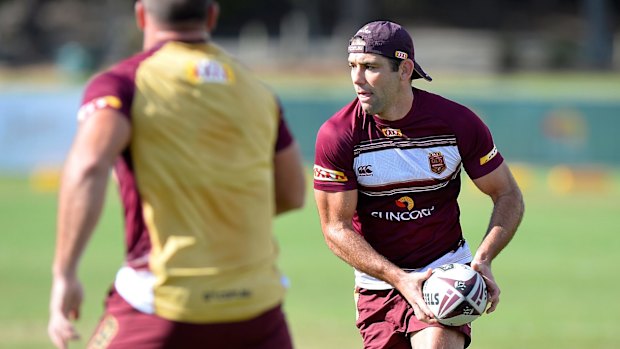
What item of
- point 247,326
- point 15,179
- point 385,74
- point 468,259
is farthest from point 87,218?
point 15,179

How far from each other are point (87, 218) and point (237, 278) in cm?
61

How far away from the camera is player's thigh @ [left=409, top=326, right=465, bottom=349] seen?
614 cm

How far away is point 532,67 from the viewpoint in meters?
47.6

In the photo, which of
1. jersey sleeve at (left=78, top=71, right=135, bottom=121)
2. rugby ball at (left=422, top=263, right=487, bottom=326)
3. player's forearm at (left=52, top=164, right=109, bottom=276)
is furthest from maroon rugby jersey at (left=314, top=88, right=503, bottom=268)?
player's forearm at (left=52, top=164, right=109, bottom=276)

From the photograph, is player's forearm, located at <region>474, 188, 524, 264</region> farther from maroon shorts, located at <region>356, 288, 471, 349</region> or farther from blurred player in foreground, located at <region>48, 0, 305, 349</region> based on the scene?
blurred player in foreground, located at <region>48, 0, 305, 349</region>

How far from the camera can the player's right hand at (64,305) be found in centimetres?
420

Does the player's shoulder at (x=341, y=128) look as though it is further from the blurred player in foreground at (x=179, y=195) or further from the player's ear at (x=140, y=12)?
the player's ear at (x=140, y=12)

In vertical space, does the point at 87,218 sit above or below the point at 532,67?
Result: above

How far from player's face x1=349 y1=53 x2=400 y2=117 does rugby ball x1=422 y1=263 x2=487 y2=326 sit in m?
0.95

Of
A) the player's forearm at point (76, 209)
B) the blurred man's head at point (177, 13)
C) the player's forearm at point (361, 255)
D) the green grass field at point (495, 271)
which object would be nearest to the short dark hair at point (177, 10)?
the blurred man's head at point (177, 13)

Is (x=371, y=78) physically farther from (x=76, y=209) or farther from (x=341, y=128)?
(x=76, y=209)

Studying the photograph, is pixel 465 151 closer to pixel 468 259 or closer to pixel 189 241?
pixel 468 259

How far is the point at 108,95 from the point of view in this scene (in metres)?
4.25

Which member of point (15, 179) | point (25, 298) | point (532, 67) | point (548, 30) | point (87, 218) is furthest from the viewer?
point (548, 30)
